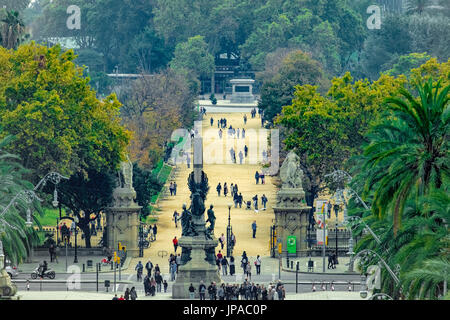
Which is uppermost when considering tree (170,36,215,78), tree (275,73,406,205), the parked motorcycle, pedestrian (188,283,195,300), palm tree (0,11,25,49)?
tree (170,36,215,78)

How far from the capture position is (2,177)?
7400 cm

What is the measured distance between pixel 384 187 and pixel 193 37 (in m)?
147

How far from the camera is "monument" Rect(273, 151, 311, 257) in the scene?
91.1m

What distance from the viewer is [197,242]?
7794 centimetres

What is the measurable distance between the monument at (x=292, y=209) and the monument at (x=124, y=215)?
9.08 metres

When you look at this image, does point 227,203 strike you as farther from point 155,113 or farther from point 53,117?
point 53,117

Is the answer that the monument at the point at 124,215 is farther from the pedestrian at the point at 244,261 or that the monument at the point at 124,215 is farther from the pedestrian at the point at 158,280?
the pedestrian at the point at 158,280

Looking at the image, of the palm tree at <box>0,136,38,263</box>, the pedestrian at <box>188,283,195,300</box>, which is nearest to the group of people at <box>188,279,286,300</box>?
the pedestrian at <box>188,283,195,300</box>

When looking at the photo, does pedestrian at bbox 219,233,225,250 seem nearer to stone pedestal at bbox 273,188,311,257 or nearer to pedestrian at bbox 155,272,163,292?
stone pedestal at bbox 273,188,311,257

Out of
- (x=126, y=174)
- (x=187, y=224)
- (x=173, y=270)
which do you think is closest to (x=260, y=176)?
(x=126, y=174)

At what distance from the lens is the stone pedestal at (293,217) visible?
91125mm

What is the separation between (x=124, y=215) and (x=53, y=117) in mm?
7685
